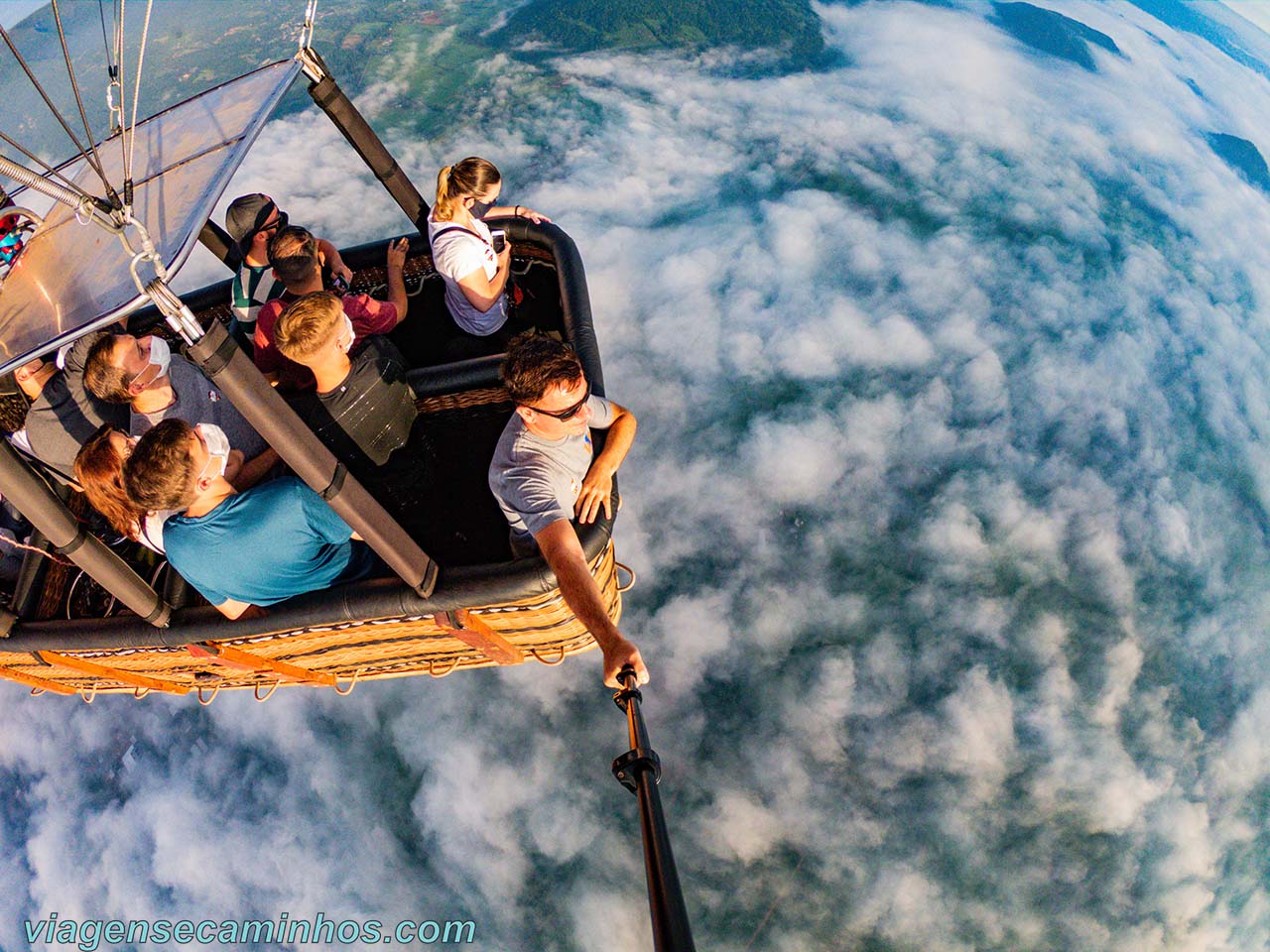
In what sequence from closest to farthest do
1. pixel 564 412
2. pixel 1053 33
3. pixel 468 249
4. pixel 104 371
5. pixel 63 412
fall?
1. pixel 564 412
2. pixel 104 371
3. pixel 63 412
4. pixel 468 249
5. pixel 1053 33

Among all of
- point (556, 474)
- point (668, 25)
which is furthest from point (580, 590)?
point (668, 25)

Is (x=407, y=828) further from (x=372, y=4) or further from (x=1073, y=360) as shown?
(x=372, y=4)

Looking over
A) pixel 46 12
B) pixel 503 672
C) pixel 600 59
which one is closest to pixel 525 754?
pixel 503 672

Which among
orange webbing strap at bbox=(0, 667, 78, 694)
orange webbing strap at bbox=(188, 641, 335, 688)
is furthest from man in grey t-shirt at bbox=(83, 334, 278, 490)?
orange webbing strap at bbox=(0, 667, 78, 694)

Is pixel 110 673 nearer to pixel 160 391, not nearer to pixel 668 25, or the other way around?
pixel 160 391

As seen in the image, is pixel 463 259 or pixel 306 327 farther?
pixel 463 259

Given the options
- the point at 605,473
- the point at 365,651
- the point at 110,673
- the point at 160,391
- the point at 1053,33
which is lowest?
the point at 110,673
